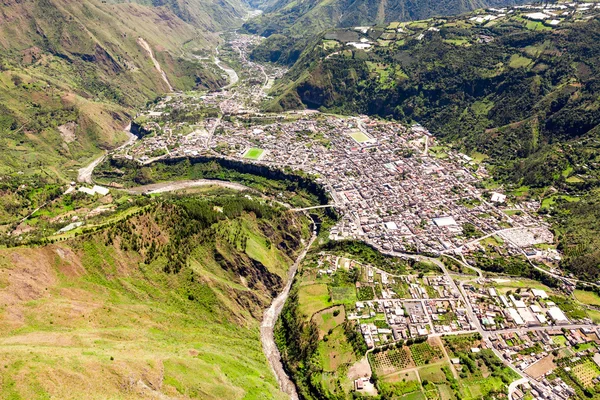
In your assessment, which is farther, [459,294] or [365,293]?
[365,293]

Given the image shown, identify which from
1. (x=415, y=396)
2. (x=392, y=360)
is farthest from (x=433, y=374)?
(x=392, y=360)

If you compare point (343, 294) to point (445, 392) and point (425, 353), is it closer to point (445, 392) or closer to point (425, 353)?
point (425, 353)

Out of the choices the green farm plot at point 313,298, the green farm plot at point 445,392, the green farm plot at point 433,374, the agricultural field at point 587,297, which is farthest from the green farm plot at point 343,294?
the agricultural field at point 587,297

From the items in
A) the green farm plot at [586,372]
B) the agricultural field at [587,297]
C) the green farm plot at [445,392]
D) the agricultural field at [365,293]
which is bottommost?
the green farm plot at [445,392]

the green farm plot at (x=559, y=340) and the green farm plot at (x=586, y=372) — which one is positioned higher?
the green farm plot at (x=559, y=340)

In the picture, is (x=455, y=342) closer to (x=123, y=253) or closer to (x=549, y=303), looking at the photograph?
(x=549, y=303)

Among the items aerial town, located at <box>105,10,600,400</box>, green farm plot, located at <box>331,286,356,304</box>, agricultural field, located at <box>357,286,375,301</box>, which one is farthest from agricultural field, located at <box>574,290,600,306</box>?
green farm plot, located at <box>331,286,356,304</box>

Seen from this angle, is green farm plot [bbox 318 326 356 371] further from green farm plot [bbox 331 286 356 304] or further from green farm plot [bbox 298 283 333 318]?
green farm plot [bbox 331 286 356 304]

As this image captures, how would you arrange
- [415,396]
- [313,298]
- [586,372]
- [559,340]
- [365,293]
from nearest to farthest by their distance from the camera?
1. [415,396]
2. [586,372]
3. [559,340]
4. [365,293]
5. [313,298]

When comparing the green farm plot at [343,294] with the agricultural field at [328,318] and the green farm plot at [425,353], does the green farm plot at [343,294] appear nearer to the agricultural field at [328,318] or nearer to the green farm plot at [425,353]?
the agricultural field at [328,318]
